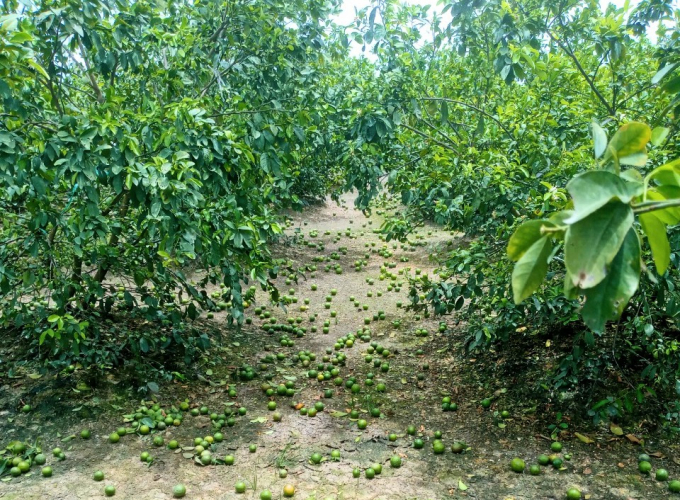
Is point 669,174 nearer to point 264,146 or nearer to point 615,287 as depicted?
point 615,287

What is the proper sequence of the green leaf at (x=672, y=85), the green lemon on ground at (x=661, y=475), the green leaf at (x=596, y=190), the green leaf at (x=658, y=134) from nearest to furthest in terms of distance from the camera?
the green leaf at (x=596, y=190) < the green leaf at (x=658, y=134) < the green leaf at (x=672, y=85) < the green lemon on ground at (x=661, y=475)

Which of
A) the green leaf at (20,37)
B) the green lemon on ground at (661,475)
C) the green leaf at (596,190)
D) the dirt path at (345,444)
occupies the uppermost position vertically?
the green leaf at (20,37)

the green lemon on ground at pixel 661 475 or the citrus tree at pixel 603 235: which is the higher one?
the citrus tree at pixel 603 235

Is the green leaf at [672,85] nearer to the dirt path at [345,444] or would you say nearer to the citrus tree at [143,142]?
the citrus tree at [143,142]

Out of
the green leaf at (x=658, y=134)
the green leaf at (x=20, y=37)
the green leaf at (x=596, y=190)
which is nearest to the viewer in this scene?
the green leaf at (x=596, y=190)

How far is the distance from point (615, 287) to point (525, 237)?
0.16 meters

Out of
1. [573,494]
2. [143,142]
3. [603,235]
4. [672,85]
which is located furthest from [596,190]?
[143,142]

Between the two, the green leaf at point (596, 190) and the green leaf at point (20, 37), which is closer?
the green leaf at point (596, 190)

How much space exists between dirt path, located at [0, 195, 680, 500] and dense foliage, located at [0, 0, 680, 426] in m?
0.49

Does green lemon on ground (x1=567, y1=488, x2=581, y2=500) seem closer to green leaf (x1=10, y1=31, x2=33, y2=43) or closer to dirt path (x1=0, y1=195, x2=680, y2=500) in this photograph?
dirt path (x1=0, y1=195, x2=680, y2=500)

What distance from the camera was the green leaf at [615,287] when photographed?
808 mm

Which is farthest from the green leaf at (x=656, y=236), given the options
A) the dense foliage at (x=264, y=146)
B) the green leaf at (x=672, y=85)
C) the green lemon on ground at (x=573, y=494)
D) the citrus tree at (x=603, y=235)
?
the green lemon on ground at (x=573, y=494)

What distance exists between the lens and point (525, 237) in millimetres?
930

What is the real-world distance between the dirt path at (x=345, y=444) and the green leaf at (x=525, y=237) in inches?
119
